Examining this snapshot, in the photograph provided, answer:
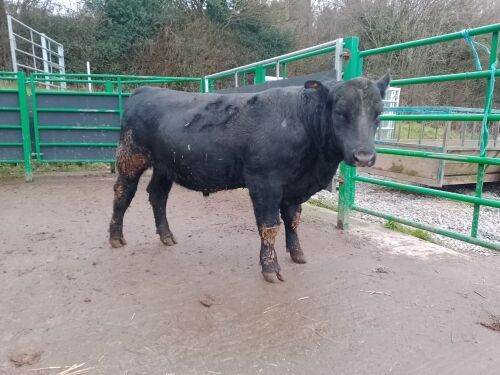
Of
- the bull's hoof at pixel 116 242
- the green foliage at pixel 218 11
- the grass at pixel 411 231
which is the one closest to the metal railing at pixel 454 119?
the grass at pixel 411 231

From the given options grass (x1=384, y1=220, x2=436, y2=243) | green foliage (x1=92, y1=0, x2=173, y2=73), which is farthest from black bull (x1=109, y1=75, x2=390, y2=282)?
green foliage (x1=92, y1=0, x2=173, y2=73)

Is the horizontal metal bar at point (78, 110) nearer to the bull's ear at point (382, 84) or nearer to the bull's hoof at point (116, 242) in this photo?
the bull's hoof at point (116, 242)

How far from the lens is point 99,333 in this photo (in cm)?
219

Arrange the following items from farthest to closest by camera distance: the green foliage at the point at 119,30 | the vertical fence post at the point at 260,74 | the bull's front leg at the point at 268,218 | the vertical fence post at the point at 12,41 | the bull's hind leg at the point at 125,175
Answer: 1. the green foliage at the point at 119,30
2. the vertical fence post at the point at 12,41
3. the vertical fence post at the point at 260,74
4. the bull's hind leg at the point at 125,175
5. the bull's front leg at the point at 268,218

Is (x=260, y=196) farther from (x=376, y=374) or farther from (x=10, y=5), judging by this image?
(x=10, y=5)

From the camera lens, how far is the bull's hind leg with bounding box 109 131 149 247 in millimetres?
3430

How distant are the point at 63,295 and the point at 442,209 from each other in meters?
5.85

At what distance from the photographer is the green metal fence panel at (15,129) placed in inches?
264

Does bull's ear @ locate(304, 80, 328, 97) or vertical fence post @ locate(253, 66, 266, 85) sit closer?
bull's ear @ locate(304, 80, 328, 97)

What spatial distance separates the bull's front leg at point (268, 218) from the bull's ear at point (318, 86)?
0.73m

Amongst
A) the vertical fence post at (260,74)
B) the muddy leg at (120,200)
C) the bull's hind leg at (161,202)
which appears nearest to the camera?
the muddy leg at (120,200)

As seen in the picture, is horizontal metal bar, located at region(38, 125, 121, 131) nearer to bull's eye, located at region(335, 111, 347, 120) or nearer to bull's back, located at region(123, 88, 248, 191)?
bull's back, located at region(123, 88, 248, 191)

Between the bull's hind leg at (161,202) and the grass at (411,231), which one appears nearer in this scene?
the bull's hind leg at (161,202)

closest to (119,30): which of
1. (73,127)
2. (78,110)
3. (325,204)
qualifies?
(78,110)
